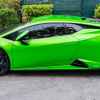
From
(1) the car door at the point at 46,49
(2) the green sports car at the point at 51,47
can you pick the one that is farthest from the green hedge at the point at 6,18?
(1) the car door at the point at 46,49

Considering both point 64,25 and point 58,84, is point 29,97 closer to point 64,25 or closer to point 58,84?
point 58,84

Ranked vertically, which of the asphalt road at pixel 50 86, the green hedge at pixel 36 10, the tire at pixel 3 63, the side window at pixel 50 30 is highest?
the side window at pixel 50 30

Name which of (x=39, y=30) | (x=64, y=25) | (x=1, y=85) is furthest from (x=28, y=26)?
(x=1, y=85)

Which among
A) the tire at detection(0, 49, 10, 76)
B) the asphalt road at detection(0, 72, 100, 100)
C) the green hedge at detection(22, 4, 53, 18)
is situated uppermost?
the green hedge at detection(22, 4, 53, 18)

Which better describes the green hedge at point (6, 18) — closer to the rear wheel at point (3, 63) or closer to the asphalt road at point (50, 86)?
the asphalt road at point (50, 86)

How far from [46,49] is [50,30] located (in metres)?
0.47

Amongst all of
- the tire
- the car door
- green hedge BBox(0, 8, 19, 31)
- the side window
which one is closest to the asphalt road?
the tire

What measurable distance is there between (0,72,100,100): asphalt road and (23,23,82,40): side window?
89cm

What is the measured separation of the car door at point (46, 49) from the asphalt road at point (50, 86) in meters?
0.32

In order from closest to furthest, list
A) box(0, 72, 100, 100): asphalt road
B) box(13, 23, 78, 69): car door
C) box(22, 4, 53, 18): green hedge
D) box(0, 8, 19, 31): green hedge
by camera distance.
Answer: box(0, 72, 100, 100): asphalt road
box(13, 23, 78, 69): car door
box(0, 8, 19, 31): green hedge
box(22, 4, 53, 18): green hedge

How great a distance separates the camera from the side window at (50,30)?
8742 mm

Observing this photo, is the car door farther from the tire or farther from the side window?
the tire

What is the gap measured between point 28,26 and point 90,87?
203 cm

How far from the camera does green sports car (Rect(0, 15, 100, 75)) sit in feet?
28.2
